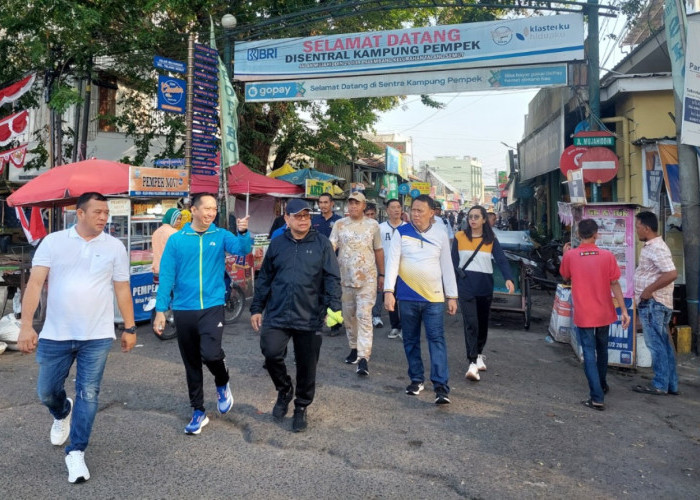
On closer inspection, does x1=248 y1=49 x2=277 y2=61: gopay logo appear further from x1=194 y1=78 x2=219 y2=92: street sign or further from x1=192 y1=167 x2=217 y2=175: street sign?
x1=192 y1=167 x2=217 y2=175: street sign

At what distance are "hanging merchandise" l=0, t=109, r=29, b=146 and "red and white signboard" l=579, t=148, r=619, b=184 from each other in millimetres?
12208

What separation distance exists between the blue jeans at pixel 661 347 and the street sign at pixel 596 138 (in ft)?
15.3

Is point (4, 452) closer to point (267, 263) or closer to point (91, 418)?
point (91, 418)

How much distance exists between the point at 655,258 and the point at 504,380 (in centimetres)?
194

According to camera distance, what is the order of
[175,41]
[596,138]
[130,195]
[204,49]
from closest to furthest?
[130,195] → [596,138] → [204,49] → [175,41]

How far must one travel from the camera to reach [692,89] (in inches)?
252

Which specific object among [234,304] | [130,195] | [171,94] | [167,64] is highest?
[167,64]

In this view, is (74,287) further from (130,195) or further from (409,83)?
(409,83)

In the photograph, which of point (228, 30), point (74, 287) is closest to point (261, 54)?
point (228, 30)

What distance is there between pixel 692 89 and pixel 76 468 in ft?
24.4

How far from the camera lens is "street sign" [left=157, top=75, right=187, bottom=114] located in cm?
983

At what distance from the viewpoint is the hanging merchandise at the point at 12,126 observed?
12.2 meters

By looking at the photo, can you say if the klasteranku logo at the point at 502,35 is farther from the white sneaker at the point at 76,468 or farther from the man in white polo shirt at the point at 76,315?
the white sneaker at the point at 76,468

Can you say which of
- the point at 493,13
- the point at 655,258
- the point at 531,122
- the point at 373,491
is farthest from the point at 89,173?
the point at 531,122
